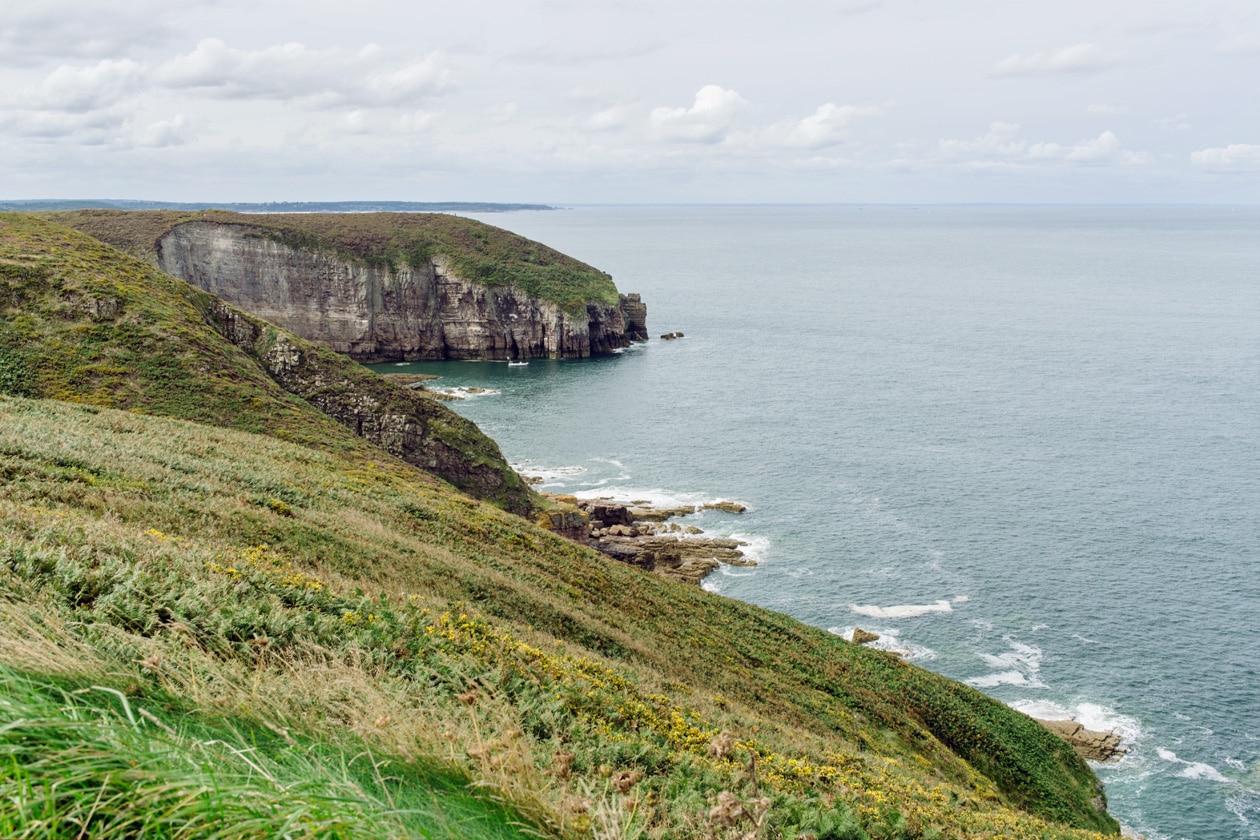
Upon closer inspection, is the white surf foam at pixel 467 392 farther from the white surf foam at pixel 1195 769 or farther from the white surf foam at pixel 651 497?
the white surf foam at pixel 1195 769

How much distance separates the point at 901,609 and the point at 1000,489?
22.9 meters

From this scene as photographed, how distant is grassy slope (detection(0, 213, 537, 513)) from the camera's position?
44594mm

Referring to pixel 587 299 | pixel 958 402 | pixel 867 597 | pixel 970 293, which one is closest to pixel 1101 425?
pixel 958 402

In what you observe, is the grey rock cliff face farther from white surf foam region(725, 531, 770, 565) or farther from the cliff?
white surf foam region(725, 531, 770, 565)

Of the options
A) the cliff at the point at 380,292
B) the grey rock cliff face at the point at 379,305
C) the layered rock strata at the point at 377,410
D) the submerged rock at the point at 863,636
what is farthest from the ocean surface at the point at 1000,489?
the layered rock strata at the point at 377,410

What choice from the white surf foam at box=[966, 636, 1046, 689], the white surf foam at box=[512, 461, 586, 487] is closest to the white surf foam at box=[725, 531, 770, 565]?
the white surf foam at box=[966, 636, 1046, 689]

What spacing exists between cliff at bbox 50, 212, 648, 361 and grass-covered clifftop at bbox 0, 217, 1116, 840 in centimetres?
9225

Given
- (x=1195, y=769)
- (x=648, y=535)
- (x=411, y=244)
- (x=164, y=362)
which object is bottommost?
(x=1195, y=769)

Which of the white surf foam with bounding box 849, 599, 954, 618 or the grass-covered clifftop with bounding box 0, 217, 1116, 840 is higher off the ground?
the grass-covered clifftop with bounding box 0, 217, 1116, 840

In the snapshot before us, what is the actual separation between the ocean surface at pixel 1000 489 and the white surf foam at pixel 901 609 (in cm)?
16

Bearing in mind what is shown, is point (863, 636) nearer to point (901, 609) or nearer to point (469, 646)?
point (901, 609)

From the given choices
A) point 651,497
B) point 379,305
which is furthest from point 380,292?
point 651,497

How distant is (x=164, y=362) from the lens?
47.5m

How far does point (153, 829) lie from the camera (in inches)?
192
